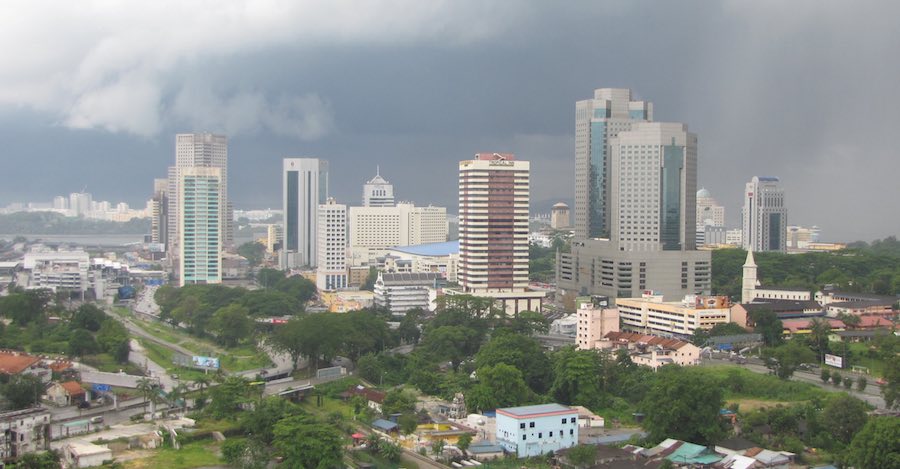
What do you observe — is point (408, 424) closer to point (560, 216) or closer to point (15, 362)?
point (15, 362)

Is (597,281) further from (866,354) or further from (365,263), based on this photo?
(365,263)

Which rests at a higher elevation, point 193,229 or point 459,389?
point 193,229

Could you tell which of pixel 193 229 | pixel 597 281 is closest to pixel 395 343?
pixel 597 281

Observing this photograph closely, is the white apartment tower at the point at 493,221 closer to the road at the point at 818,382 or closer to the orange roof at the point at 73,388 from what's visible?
the road at the point at 818,382

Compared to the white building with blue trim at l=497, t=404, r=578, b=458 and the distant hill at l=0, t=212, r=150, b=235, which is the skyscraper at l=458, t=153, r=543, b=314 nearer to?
the white building with blue trim at l=497, t=404, r=578, b=458

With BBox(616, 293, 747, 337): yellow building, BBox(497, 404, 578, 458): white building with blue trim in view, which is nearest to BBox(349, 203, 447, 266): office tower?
BBox(616, 293, 747, 337): yellow building

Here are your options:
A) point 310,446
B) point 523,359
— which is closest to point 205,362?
point 523,359
